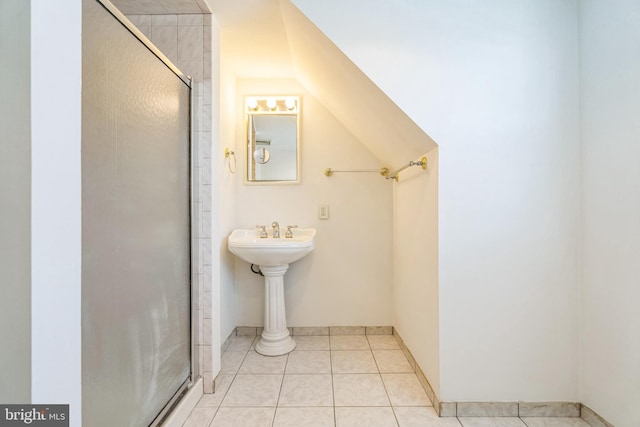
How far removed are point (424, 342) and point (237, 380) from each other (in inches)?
43.8

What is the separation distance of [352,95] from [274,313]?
1.56 meters

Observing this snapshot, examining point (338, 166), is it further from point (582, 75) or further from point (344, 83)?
point (582, 75)

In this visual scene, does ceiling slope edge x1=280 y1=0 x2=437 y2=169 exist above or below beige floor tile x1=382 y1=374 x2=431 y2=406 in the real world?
above

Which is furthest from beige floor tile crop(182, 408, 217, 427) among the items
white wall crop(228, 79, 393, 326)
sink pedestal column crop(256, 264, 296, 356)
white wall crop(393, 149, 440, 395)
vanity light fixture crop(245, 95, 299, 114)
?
vanity light fixture crop(245, 95, 299, 114)

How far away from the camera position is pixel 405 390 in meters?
1.51

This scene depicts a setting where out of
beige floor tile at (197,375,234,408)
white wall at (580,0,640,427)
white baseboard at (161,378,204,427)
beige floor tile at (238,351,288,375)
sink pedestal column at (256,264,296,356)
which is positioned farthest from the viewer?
sink pedestal column at (256,264,296,356)

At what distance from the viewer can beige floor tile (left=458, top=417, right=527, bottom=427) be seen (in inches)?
49.4

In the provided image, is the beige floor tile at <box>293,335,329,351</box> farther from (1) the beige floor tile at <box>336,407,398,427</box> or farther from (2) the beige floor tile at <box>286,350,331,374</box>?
(1) the beige floor tile at <box>336,407,398,427</box>

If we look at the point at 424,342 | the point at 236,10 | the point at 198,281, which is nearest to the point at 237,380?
the point at 198,281

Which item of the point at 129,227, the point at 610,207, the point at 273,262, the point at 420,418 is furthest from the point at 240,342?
the point at 610,207

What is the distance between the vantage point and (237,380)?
5.31 ft

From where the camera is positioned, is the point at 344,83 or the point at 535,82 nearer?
the point at 535,82

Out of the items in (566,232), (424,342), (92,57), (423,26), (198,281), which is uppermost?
(423,26)

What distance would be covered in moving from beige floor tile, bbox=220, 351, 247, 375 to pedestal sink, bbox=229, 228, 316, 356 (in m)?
0.13
